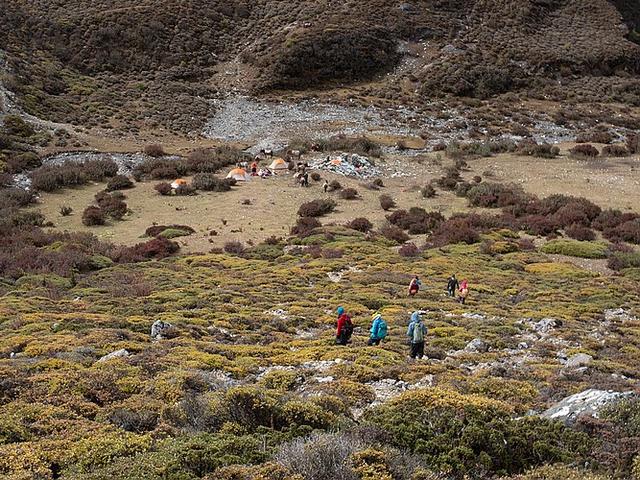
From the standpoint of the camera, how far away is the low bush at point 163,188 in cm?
4384

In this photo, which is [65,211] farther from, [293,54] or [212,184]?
[293,54]

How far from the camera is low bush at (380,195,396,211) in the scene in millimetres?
40719

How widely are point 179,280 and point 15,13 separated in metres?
76.1

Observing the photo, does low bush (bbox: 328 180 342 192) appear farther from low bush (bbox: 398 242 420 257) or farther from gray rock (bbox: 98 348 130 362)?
gray rock (bbox: 98 348 130 362)

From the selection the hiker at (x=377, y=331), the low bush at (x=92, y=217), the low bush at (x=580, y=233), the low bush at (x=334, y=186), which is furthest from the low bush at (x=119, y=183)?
the hiker at (x=377, y=331)

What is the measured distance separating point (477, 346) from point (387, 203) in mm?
26653

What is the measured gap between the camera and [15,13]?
266 feet

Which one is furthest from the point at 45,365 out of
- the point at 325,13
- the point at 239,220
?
the point at 325,13

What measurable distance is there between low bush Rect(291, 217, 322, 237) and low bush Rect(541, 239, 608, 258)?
13.8m

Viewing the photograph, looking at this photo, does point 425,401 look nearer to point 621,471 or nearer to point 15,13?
point 621,471

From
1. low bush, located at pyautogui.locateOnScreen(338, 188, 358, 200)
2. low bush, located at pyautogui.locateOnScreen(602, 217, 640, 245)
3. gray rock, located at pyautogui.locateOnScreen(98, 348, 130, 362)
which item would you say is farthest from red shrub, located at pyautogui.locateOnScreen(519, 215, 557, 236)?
gray rock, located at pyautogui.locateOnScreen(98, 348, 130, 362)

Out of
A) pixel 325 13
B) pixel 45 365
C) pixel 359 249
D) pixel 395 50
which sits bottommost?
pixel 359 249

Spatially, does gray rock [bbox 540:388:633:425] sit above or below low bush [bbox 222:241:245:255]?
above

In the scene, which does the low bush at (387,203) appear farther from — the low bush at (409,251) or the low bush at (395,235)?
the low bush at (409,251)
